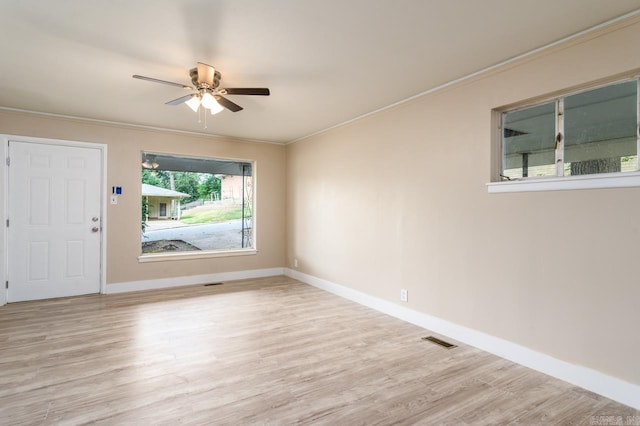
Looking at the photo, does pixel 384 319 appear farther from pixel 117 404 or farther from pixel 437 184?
pixel 117 404

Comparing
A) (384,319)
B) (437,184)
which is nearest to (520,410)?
(384,319)

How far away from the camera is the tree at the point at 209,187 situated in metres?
5.92

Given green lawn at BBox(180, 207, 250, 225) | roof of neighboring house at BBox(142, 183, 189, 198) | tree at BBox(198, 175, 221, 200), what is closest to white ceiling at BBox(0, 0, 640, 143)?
roof of neighboring house at BBox(142, 183, 189, 198)

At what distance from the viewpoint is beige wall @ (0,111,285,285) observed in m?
4.62

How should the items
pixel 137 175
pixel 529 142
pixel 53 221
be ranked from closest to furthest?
pixel 529 142
pixel 53 221
pixel 137 175

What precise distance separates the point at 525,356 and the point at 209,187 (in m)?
5.22

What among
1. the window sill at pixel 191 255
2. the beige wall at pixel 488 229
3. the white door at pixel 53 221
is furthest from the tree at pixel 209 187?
the beige wall at pixel 488 229

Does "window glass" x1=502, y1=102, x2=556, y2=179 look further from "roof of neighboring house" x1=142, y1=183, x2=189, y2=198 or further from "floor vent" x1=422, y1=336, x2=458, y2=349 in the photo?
"roof of neighboring house" x1=142, y1=183, x2=189, y2=198

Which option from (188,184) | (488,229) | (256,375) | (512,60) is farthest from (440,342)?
(188,184)

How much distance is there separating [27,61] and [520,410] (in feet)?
15.5

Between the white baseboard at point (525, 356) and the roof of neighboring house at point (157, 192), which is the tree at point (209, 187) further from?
the white baseboard at point (525, 356)

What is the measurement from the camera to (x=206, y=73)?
9.19 ft

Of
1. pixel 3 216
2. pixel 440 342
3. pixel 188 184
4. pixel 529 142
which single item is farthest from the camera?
pixel 188 184

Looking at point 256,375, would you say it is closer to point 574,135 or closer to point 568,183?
point 568,183
